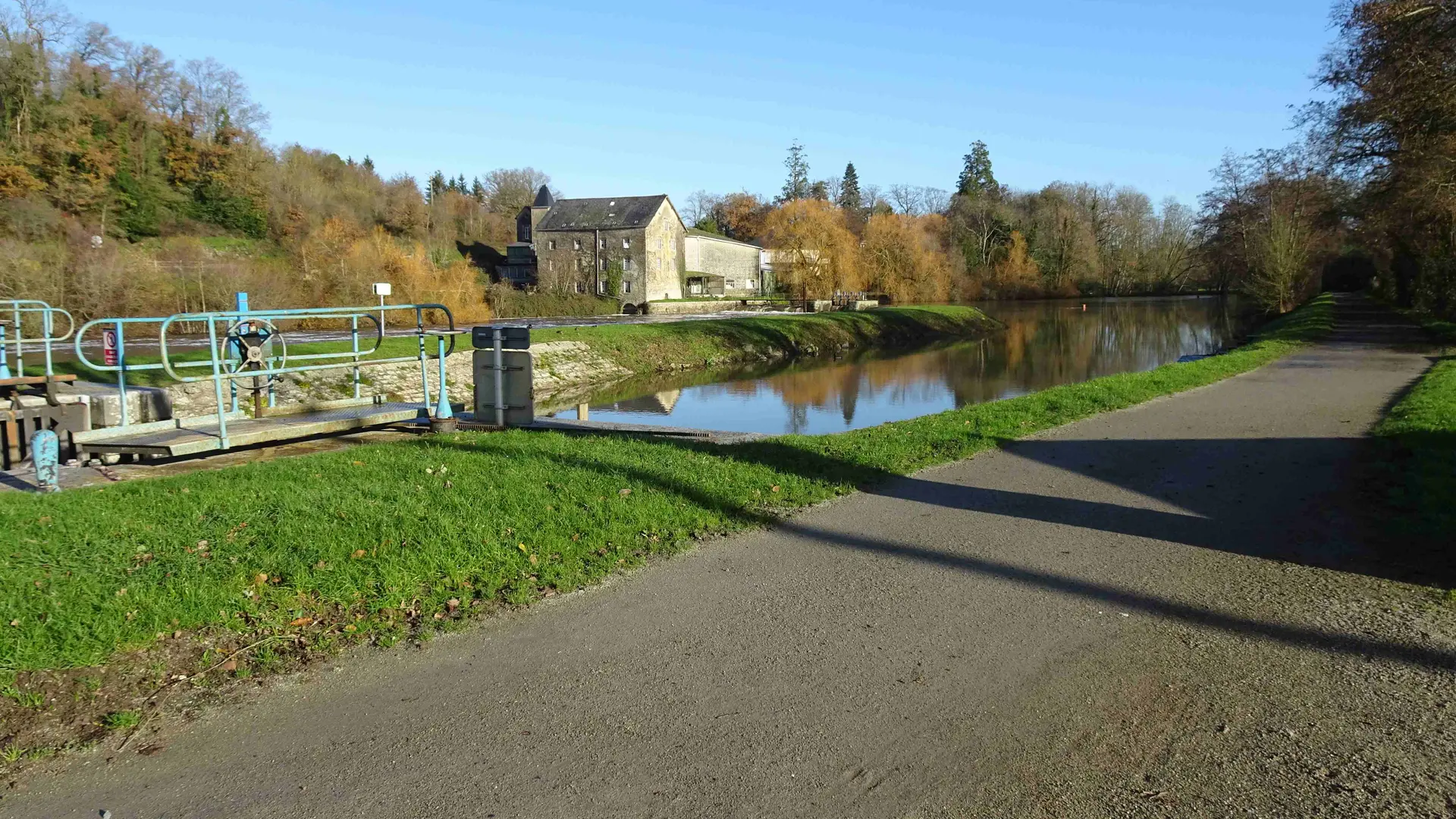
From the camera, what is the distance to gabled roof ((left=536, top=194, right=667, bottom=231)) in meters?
81.2

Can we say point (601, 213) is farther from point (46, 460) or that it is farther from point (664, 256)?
point (46, 460)

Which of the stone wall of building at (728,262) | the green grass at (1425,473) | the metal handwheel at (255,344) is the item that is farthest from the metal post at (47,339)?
the stone wall of building at (728,262)

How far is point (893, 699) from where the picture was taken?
433 cm

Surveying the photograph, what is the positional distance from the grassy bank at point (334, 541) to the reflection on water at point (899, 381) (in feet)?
26.8

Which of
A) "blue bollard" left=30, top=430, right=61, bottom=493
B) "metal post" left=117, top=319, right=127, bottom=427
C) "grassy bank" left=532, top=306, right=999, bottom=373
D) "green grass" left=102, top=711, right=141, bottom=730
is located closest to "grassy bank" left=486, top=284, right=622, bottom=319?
"grassy bank" left=532, top=306, right=999, bottom=373

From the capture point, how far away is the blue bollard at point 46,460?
7.91 meters

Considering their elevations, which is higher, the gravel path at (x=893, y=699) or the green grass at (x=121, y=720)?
the green grass at (x=121, y=720)

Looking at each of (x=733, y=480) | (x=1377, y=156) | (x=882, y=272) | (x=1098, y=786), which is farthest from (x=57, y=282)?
(x=882, y=272)

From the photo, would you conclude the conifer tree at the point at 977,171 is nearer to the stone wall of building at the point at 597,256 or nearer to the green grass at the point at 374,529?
the stone wall of building at the point at 597,256

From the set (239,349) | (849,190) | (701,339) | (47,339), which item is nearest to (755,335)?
(701,339)

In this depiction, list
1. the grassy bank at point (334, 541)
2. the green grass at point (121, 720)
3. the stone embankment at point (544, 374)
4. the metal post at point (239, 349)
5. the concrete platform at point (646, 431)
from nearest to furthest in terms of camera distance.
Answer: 1. the green grass at point (121, 720)
2. the grassy bank at point (334, 541)
3. the metal post at point (239, 349)
4. the stone embankment at point (544, 374)
5. the concrete platform at point (646, 431)

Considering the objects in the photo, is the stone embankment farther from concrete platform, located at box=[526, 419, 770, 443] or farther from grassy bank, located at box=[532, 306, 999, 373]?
concrete platform, located at box=[526, 419, 770, 443]

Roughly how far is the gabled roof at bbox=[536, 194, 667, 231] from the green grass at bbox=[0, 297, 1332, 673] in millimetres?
72494

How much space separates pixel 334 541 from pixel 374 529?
0.34m
